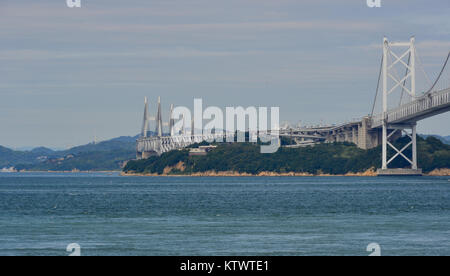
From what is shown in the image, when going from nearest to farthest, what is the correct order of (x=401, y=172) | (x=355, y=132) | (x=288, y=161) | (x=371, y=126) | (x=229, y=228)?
(x=229, y=228), (x=401, y=172), (x=371, y=126), (x=355, y=132), (x=288, y=161)

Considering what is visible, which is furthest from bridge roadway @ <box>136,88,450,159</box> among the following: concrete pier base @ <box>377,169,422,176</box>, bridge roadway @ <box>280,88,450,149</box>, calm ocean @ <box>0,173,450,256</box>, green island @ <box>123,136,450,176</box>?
calm ocean @ <box>0,173,450,256</box>

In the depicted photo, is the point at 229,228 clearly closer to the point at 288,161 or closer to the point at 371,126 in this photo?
the point at 371,126

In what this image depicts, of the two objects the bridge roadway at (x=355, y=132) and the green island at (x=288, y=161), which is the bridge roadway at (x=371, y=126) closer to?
the bridge roadway at (x=355, y=132)

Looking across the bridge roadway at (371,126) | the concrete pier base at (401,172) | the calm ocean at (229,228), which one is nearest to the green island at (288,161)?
the bridge roadway at (371,126)

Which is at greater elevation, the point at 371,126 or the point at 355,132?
the point at 371,126

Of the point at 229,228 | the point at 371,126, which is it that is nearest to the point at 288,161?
the point at 371,126

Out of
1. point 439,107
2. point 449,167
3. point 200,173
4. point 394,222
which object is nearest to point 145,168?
point 200,173

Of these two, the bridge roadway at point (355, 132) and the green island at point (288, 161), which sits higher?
the bridge roadway at point (355, 132)

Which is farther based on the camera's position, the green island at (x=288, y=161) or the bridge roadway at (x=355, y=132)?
the green island at (x=288, y=161)
